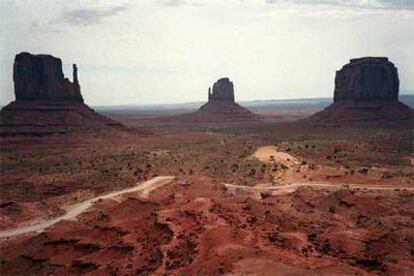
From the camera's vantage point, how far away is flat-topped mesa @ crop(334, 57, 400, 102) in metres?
115

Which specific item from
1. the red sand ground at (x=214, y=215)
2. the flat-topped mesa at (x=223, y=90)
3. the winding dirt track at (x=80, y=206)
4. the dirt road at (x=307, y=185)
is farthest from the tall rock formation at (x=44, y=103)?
the flat-topped mesa at (x=223, y=90)

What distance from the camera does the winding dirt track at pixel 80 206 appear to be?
40550mm

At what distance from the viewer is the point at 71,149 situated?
8362 cm

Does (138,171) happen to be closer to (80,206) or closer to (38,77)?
(80,206)

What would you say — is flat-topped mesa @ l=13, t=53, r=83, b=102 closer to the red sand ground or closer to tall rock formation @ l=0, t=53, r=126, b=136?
tall rock formation @ l=0, t=53, r=126, b=136

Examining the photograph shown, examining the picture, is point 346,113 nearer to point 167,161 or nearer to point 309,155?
point 309,155

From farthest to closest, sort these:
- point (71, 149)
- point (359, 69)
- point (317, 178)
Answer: point (359, 69), point (71, 149), point (317, 178)

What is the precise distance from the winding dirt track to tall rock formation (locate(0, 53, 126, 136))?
44584 mm

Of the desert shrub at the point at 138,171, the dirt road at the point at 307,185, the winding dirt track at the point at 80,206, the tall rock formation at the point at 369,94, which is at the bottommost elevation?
the winding dirt track at the point at 80,206

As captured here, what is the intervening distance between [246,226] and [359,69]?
9504 cm

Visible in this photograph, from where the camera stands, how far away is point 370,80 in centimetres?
11494

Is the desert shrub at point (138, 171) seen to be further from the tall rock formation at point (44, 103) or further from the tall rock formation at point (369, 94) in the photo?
the tall rock formation at point (369, 94)

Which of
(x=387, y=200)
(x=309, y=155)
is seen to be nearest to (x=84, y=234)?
(x=387, y=200)

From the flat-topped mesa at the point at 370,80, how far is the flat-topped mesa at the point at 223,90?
Result: 244 ft
